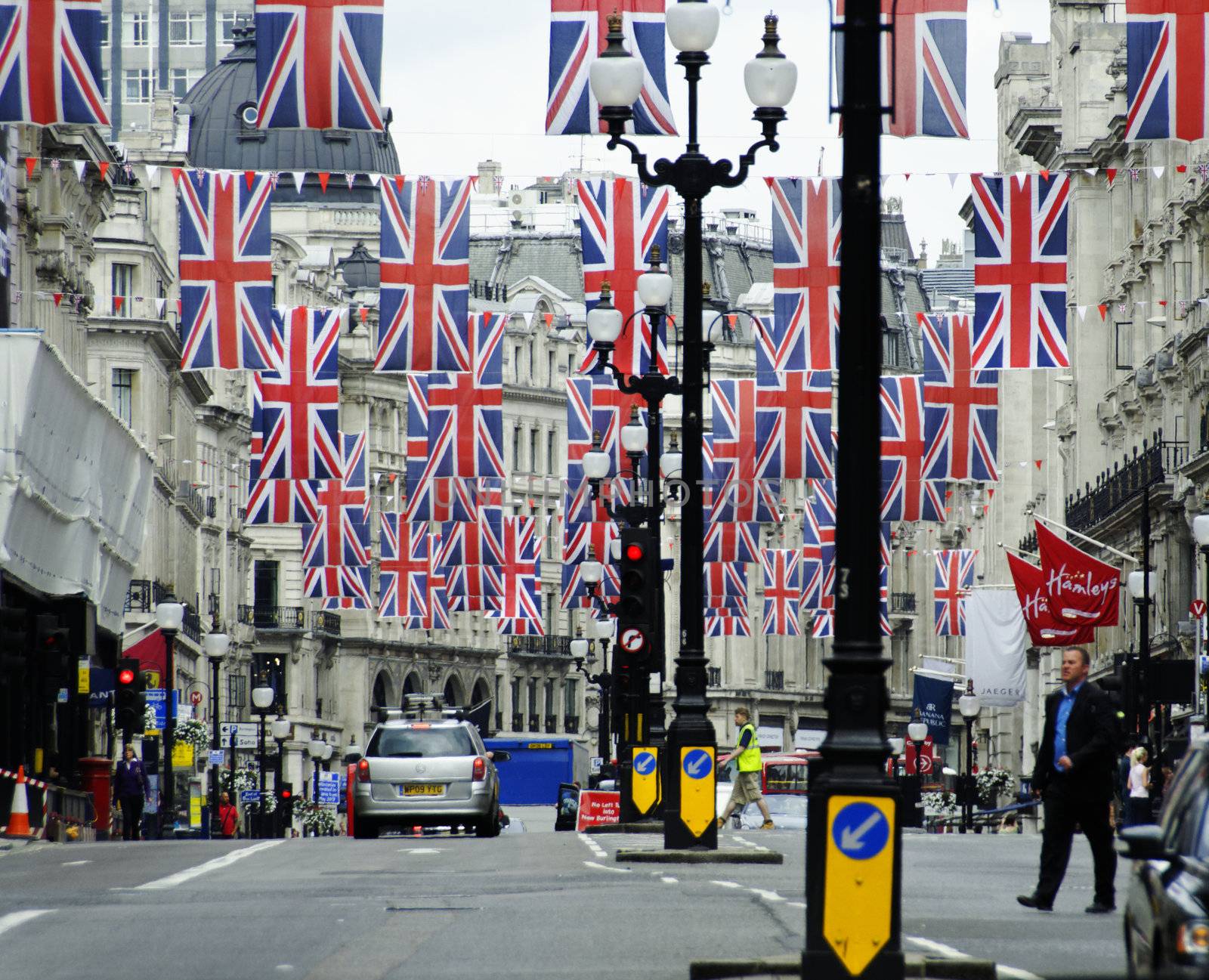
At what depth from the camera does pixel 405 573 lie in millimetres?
58219

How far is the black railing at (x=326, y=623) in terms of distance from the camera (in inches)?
4299

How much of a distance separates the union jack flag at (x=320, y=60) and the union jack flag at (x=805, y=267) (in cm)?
758

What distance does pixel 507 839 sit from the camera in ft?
102

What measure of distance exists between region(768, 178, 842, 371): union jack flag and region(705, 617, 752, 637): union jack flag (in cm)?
2986

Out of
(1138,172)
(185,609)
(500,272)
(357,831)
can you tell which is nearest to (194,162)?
(500,272)

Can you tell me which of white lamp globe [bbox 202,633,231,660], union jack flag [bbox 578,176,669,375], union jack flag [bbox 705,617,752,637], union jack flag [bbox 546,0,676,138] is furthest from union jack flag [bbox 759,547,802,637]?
union jack flag [bbox 546,0,676,138]

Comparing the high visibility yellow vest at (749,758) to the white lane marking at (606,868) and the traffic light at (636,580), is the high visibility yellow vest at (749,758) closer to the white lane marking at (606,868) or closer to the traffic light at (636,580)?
the traffic light at (636,580)

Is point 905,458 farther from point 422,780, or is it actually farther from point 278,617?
point 278,617

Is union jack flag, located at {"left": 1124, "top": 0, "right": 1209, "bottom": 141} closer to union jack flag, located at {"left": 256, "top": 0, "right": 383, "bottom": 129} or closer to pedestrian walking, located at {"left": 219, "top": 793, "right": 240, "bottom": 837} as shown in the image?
union jack flag, located at {"left": 256, "top": 0, "right": 383, "bottom": 129}

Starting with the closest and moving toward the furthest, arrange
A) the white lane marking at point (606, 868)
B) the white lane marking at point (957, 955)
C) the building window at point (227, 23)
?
the white lane marking at point (957, 955)
the white lane marking at point (606, 868)
the building window at point (227, 23)

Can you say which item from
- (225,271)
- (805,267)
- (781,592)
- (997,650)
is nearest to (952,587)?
(997,650)

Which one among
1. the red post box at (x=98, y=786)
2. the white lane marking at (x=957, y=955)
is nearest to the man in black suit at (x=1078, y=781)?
the white lane marking at (x=957, y=955)

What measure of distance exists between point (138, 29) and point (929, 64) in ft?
385

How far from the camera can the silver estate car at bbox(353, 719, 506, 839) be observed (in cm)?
3191
